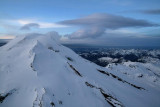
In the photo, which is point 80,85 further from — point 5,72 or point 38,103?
point 5,72

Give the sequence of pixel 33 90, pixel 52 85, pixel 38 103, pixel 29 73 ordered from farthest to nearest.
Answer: pixel 29 73 → pixel 52 85 → pixel 33 90 → pixel 38 103

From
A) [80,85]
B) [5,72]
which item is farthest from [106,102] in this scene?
[5,72]

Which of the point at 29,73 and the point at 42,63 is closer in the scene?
the point at 29,73

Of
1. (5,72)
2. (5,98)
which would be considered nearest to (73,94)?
(5,98)

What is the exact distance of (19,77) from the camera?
61.6 ft

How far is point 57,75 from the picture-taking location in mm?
21391

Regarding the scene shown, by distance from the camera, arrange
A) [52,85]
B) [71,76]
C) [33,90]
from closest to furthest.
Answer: [33,90]
[52,85]
[71,76]

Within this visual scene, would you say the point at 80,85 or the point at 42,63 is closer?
the point at 80,85

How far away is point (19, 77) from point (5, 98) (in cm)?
406

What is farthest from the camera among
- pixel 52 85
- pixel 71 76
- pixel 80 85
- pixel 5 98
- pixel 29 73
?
pixel 71 76

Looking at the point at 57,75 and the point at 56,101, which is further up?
the point at 57,75

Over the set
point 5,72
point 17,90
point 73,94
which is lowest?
point 73,94

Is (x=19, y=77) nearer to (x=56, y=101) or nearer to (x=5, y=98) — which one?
(x=5, y=98)

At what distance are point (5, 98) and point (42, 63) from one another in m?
9.83
